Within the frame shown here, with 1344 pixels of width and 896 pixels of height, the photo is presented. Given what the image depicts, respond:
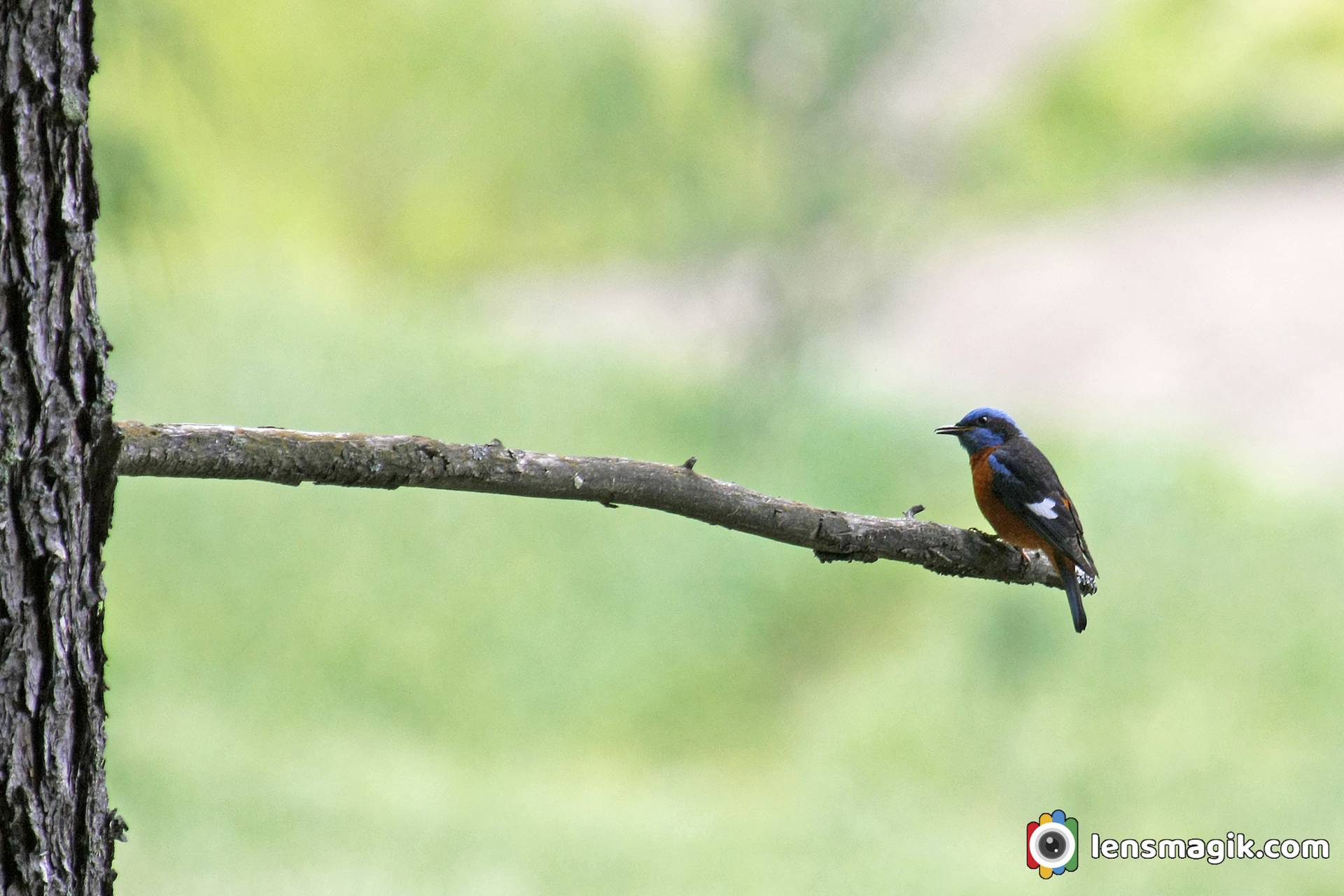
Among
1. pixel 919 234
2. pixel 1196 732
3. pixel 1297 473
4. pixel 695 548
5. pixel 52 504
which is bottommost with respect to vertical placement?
pixel 52 504

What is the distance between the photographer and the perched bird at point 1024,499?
2619mm

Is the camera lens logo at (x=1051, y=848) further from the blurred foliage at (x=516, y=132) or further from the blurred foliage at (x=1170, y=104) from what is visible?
the blurred foliage at (x=1170, y=104)

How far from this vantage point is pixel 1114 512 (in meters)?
5.76

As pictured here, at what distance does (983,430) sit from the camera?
3.06 metres

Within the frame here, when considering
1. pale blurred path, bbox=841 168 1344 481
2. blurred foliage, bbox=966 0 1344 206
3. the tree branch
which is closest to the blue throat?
the tree branch

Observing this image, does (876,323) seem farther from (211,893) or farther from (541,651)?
(211,893)

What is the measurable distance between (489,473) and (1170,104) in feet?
22.4

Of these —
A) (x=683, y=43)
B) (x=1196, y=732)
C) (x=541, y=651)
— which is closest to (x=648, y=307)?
(x=683, y=43)

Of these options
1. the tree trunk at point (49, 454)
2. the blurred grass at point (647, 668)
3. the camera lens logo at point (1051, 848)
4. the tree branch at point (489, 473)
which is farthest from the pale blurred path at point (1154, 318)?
the tree trunk at point (49, 454)

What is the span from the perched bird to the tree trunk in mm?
1902

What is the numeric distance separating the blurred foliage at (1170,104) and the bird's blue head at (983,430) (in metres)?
4.46

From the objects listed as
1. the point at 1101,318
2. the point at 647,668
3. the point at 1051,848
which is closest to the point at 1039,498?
the point at 1051,848

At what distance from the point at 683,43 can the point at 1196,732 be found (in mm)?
4687

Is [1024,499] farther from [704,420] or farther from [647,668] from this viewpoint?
[704,420]
